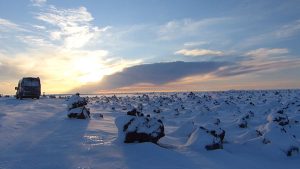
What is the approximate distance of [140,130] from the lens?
845 centimetres

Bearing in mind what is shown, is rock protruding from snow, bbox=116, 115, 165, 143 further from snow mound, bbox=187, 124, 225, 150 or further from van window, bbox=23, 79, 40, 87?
van window, bbox=23, 79, 40, 87

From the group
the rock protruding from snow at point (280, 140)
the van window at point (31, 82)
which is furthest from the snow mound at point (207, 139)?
the van window at point (31, 82)

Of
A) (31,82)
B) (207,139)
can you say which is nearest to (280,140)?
(207,139)

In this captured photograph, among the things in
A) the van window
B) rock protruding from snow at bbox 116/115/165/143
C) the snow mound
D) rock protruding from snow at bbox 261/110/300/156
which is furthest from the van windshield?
rock protruding from snow at bbox 261/110/300/156

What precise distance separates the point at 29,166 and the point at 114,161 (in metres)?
1.58

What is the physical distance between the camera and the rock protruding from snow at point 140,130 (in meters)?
8.38

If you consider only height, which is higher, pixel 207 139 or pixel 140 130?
pixel 140 130

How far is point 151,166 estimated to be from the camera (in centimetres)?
653

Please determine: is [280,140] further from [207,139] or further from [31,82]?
[31,82]

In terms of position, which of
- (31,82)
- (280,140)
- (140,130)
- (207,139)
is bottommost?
(280,140)

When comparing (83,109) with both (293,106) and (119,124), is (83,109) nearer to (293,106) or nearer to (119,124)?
(119,124)

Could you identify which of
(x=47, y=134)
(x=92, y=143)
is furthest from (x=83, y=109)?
(x=92, y=143)

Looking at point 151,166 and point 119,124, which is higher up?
point 119,124

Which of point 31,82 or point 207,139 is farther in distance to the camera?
point 31,82
